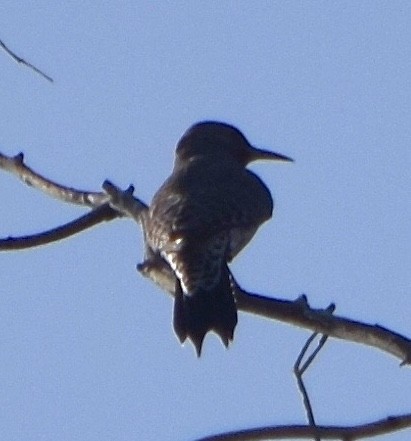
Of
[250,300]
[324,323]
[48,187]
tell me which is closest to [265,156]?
[48,187]

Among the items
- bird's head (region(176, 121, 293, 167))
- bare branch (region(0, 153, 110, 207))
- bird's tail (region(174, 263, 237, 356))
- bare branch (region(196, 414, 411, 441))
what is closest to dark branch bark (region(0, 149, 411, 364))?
bare branch (region(0, 153, 110, 207))

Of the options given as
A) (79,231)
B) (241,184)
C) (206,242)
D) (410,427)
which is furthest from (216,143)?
(410,427)

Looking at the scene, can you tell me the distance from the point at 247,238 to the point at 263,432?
4206 millimetres

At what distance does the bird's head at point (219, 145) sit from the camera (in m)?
9.84

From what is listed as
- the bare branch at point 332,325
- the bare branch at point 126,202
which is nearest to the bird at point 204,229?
the bare branch at point 126,202

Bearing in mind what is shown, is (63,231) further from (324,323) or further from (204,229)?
(324,323)

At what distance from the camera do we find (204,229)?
23.0 feet

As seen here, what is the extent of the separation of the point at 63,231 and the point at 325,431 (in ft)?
8.77

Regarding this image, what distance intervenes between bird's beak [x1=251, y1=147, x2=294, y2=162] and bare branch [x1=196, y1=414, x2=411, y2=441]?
6445mm

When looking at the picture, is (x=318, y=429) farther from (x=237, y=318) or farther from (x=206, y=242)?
(x=206, y=242)

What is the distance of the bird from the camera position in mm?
6129

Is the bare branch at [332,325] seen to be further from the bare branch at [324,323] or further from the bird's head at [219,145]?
the bird's head at [219,145]

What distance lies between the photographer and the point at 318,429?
3.57 m

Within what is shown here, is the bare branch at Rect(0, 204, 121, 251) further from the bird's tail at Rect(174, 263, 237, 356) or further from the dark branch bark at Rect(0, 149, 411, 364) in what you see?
the bird's tail at Rect(174, 263, 237, 356)
